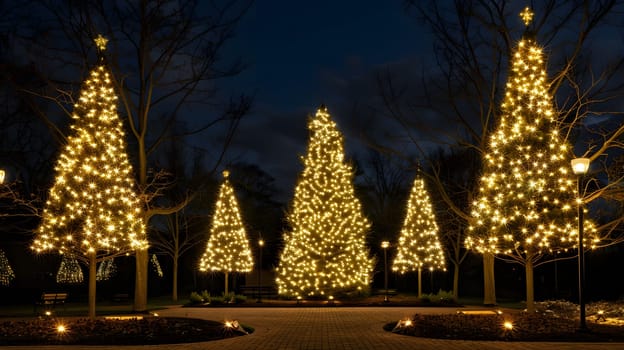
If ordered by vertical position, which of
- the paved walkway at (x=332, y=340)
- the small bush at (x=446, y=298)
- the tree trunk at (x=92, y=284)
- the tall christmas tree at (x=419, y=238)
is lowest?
the small bush at (x=446, y=298)

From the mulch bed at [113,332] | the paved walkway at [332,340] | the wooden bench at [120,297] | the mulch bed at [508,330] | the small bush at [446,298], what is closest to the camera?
the paved walkway at [332,340]

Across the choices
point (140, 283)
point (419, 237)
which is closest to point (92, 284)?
point (140, 283)

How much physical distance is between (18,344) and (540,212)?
1393 cm

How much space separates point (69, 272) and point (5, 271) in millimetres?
4079

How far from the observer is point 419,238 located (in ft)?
115

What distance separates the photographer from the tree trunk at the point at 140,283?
955 inches

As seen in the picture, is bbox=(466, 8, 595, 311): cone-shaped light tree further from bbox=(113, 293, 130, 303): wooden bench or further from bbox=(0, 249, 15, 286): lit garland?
bbox=(0, 249, 15, 286): lit garland

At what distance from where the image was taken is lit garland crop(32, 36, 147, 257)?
57.1 ft

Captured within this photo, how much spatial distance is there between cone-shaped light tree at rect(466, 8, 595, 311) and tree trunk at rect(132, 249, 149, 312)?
1324cm

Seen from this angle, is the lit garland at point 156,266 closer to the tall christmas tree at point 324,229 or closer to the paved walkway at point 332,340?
the tall christmas tree at point 324,229

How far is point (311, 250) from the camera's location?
2995 cm

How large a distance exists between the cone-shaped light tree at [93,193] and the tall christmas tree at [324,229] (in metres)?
12.6

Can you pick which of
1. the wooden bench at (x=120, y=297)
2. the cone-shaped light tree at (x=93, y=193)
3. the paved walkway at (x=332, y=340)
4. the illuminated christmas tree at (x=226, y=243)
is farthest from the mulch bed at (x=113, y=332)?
the illuminated christmas tree at (x=226, y=243)

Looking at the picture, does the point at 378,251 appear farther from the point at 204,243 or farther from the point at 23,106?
the point at 23,106
